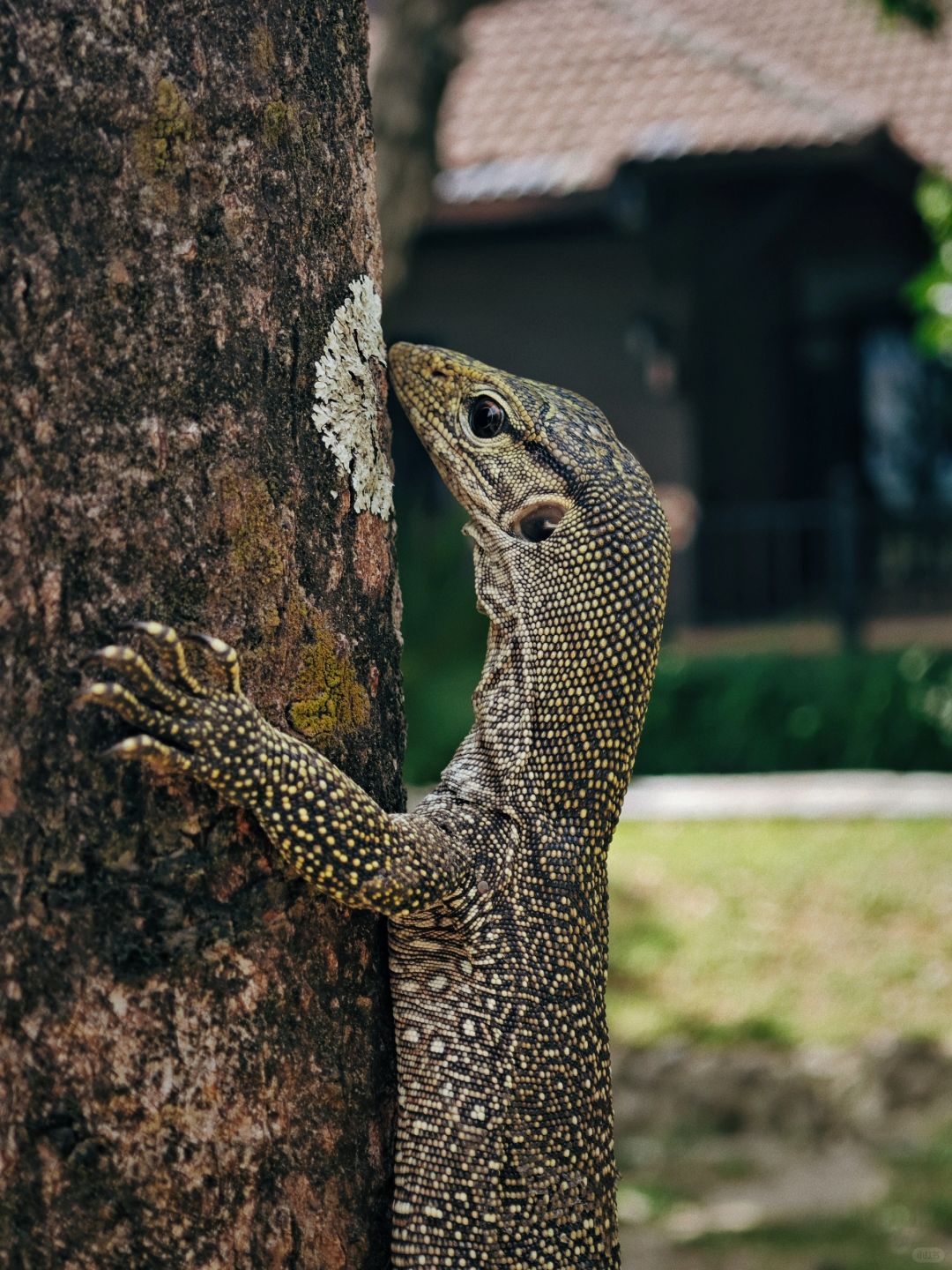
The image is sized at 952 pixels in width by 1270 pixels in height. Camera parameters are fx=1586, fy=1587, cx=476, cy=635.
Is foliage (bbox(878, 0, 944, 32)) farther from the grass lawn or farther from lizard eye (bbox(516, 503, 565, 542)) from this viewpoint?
lizard eye (bbox(516, 503, 565, 542))

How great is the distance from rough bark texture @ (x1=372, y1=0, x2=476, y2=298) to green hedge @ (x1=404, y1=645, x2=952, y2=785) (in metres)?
3.49

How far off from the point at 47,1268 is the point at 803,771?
968 cm

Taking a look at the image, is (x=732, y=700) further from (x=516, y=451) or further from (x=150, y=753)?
(x=150, y=753)

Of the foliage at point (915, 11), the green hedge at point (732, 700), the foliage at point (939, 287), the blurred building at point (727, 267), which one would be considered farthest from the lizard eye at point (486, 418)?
the blurred building at point (727, 267)

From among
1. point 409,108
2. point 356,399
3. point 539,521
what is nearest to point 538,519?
point 539,521

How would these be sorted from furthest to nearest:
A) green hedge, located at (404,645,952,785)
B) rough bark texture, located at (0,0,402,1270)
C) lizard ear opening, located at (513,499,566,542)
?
1. green hedge, located at (404,645,952,785)
2. lizard ear opening, located at (513,499,566,542)
3. rough bark texture, located at (0,0,402,1270)

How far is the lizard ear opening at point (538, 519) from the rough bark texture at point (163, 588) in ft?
1.68

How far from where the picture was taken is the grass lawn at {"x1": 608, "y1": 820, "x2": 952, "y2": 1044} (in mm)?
7391

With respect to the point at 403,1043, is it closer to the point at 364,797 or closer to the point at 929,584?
the point at 364,797

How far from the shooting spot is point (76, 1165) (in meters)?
1.95

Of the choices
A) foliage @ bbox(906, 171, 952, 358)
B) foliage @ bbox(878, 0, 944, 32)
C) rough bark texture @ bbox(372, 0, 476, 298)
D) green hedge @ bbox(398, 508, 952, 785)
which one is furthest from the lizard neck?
green hedge @ bbox(398, 508, 952, 785)

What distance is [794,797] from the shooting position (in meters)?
9.50

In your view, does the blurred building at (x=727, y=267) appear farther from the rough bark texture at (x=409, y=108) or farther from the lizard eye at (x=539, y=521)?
the lizard eye at (x=539, y=521)

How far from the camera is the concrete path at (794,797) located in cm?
927
